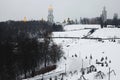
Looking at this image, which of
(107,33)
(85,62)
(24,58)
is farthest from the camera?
(107,33)

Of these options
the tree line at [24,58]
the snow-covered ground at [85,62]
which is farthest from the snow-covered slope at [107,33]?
the tree line at [24,58]

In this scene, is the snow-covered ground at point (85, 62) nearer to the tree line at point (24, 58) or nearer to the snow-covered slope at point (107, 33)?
the tree line at point (24, 58)

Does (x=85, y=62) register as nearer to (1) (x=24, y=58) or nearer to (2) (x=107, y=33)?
(1) (x=24, y=58)

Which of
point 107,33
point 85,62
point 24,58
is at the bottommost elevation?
point 85,62

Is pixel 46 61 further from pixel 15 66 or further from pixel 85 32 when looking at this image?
pixel 85 32

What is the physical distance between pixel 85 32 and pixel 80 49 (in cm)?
3544

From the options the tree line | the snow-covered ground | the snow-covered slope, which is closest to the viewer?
the snow-covered ground

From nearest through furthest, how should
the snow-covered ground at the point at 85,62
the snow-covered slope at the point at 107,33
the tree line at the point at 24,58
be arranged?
the snow-covered ground at the point at 85,62 → the tree line at the point at 24,58 → the snow-covered slope at the point at 107,33

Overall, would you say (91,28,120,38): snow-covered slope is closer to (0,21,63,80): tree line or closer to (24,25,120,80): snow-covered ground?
(24,25,120,80): snow-covered ground

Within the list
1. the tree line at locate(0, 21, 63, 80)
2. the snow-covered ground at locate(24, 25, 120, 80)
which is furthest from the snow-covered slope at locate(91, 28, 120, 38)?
the tree line at locate(0, 21, 63, 80)

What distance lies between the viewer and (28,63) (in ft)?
100

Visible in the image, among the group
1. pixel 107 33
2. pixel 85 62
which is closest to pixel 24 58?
pixel 85 62

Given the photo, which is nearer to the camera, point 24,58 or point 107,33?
point 24,58

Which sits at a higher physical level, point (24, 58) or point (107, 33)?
point (24, 58)
